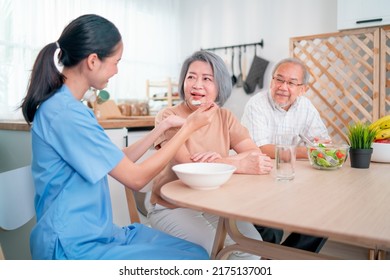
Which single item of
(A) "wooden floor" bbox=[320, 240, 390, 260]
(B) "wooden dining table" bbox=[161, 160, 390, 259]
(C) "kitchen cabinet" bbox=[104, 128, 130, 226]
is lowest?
(A) "wooden floor" bbox=[320, 240, 390, 260]

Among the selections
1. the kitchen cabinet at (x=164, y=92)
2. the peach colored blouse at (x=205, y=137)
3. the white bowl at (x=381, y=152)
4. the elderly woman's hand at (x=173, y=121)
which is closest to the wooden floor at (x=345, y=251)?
the white bowl at (x=381, y=152)

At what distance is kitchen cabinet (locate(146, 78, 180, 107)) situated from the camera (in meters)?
3.47

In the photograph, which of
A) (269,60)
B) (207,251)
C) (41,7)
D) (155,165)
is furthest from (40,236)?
(269,60)

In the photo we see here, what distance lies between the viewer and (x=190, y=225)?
1.15 meters

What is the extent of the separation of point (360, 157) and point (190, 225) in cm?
64

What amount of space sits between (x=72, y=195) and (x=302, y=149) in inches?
38.8

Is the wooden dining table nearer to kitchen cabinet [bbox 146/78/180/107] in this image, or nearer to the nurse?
the nurse

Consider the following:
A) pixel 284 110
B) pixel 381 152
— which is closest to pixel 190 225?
pixel 381 152

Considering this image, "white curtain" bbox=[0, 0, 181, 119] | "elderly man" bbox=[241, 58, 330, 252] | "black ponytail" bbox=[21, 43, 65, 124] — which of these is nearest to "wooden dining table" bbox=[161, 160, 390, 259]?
"black ponytail" bbox=[21, 43, 65, 124]

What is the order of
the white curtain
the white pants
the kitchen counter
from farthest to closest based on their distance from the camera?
1. the white curtain
2. the kitchen counter
3. the white pants

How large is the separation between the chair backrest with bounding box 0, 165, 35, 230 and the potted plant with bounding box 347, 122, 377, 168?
3.57 feet

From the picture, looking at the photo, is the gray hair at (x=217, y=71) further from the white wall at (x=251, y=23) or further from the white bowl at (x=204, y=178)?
the white wall at (x=251, y=23)

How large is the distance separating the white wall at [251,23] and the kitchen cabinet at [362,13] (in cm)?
39

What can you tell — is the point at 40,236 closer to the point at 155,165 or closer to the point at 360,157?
the point at 155,165
